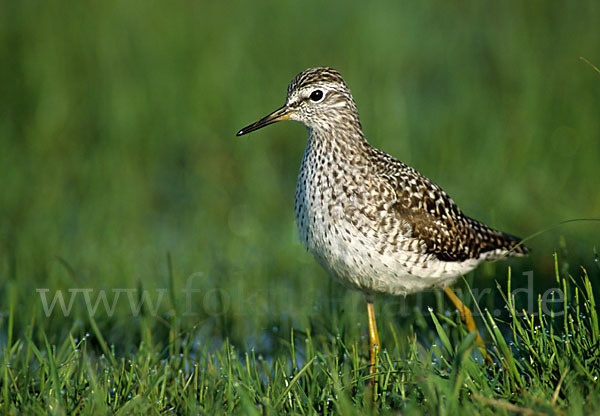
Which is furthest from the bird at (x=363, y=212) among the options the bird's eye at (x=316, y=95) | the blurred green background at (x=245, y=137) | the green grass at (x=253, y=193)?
the blurred green background at (x=245, y=137)

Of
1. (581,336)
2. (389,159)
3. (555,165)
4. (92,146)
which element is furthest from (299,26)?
(581,336)

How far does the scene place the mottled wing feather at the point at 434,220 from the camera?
5.59 meters

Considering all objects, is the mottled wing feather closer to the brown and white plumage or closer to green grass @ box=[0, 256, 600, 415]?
the brown and white plumage

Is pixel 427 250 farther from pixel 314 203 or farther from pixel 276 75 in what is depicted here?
pixel 276 75

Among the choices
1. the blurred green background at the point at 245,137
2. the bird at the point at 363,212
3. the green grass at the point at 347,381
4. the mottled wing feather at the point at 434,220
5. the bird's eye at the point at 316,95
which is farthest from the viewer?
the blurred green background at the point at 245,137

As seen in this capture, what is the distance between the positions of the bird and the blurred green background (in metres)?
1.10

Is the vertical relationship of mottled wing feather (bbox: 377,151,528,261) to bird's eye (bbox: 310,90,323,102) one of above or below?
below

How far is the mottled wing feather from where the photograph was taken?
220 inches

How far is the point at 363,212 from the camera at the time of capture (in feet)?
17.6

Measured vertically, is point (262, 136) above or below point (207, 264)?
above

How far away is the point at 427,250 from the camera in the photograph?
→ 5.60 m

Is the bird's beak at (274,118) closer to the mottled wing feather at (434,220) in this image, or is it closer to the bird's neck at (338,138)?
the bird's neck at (338,138)

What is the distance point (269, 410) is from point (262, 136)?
6252 mm

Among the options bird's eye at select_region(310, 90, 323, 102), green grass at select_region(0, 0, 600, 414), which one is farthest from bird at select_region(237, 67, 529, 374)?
green grass at select_region(0, 0, 600, 414)
